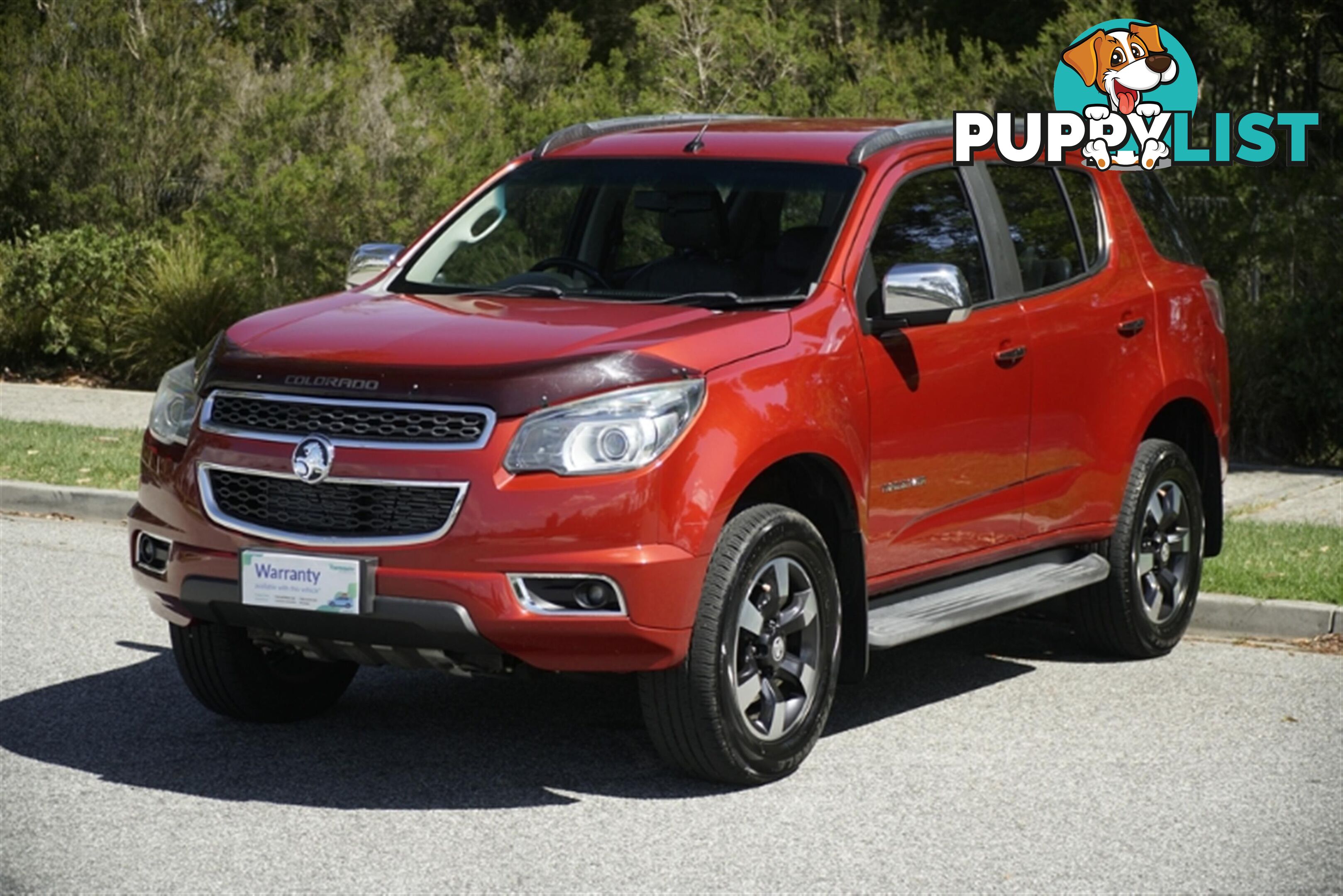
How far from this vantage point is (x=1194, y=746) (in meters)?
6.64

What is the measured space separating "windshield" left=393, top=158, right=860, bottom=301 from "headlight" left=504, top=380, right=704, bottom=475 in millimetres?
881

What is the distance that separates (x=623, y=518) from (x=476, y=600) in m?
0.46

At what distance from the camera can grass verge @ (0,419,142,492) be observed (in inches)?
449

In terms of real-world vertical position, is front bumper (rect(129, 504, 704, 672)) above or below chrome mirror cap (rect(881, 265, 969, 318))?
below

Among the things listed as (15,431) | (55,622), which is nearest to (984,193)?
(55,622)

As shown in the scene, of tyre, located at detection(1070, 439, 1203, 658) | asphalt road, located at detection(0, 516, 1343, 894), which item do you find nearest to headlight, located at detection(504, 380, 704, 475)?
asphalt road, located at detection(0, 516, 1343, 894)

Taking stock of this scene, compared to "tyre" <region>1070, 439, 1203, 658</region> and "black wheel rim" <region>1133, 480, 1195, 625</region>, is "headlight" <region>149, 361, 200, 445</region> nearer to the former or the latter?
"tyre" <region>1070, 439, 1203, 658</region>

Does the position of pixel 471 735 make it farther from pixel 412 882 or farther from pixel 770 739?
pixel 412 882

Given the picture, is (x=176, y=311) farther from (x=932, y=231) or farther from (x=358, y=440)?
(x=358, y=440)

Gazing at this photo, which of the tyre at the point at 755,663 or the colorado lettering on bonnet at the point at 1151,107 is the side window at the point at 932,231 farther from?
the colorado lettering on bonnet at the point at 1151,107

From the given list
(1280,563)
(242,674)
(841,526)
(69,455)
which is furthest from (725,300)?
(69,455)

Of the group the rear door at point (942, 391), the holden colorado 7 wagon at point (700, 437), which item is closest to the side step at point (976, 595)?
the holden colorado 7 wagon at point (700, 437)

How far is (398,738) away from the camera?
659 centimetres

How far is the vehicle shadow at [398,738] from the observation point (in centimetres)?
A: 596
